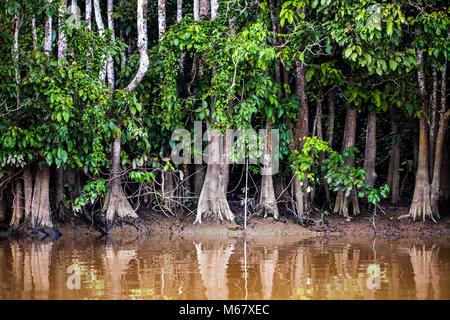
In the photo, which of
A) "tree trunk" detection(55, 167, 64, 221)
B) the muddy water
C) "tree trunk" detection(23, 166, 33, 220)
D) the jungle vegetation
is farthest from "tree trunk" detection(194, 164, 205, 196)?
"tree trunk" detection(23, 166, 33, 220)

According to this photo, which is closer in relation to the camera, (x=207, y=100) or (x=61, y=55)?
(x=61, y=55)

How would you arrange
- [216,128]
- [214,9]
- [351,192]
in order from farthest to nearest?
[351,192] < [214,9] < [216,128]

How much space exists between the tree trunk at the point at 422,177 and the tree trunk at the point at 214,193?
3478mm

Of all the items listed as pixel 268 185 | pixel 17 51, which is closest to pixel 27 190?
pixel 17 51

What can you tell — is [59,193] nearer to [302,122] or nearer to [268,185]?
[268,185]

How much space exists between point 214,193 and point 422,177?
12.8 ft

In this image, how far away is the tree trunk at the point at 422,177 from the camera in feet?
31.0

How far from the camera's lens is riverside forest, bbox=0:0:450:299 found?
8.35 meters

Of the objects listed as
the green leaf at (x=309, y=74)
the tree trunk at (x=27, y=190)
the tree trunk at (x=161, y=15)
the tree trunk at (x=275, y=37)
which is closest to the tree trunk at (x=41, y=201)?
the tree trunk at (x=27, y=190)

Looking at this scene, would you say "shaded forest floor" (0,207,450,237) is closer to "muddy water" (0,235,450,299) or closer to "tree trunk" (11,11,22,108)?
"muddy water" (0,235,450,299)

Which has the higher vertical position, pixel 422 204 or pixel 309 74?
pixel 309 74

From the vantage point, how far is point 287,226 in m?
9.73

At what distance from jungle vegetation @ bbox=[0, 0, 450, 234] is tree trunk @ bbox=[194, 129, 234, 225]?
0.02m
